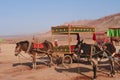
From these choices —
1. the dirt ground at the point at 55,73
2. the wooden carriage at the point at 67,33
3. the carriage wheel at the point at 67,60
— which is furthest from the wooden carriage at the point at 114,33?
the carriage wheel at the point at 67,60

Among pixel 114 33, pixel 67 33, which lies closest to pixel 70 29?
pixel 67 33

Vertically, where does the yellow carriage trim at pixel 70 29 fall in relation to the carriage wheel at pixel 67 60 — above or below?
above

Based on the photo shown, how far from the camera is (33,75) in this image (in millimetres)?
19078

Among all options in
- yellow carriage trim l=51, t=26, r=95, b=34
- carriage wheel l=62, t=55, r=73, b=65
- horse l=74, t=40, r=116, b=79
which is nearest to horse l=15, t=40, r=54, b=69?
carriage wheel l=62, t=55, r=73, b=65

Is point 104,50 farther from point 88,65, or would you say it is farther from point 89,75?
point 88,65

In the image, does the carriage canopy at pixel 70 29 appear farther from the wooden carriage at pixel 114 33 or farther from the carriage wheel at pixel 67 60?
the wooden carriage at pixel 114 33

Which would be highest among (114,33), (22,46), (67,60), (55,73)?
(114,33)

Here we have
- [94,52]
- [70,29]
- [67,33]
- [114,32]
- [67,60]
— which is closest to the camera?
[94,52]

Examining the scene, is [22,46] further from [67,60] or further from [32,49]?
[67,60]

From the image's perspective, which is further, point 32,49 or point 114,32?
point 32,49

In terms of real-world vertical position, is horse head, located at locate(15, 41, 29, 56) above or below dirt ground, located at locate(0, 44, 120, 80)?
above

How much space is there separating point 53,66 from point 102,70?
4.52 meters

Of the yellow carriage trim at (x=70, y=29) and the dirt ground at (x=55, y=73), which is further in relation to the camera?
the yellow carriage trim at (x=70, y=29)

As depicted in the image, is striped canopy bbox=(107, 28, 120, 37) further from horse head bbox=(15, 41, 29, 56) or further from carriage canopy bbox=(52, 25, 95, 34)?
horse head bbox=(15, 41, 29, 56)
